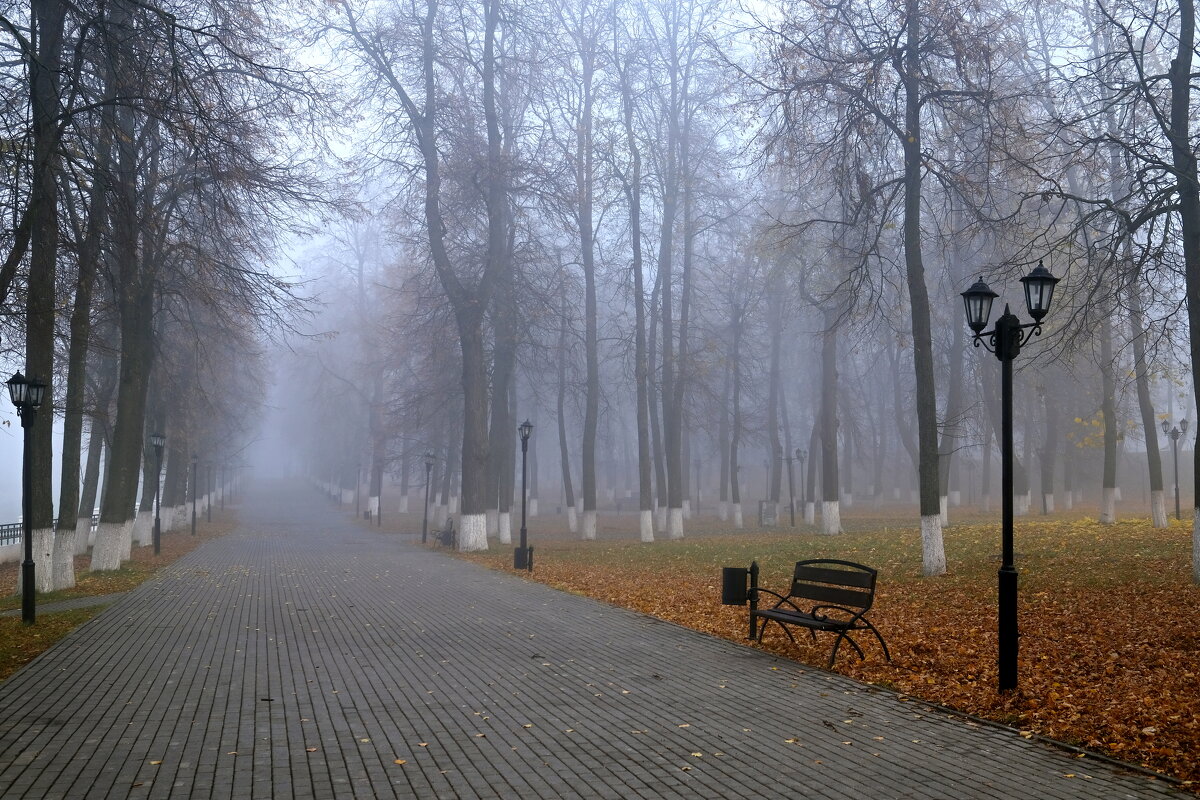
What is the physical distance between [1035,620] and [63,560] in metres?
14.6

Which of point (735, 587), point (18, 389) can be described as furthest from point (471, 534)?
point (735, 587)

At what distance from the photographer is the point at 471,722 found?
23.6ft

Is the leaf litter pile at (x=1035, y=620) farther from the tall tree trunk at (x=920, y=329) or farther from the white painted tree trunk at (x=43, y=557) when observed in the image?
the white painted tree trunk at (x=43, y=557)

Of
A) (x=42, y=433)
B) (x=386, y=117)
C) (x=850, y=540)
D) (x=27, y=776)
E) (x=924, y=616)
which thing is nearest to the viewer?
(x=27, y=776)

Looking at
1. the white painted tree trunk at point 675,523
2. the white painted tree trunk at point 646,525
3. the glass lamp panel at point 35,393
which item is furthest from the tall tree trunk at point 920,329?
the white painted tree trunk at point 675,523

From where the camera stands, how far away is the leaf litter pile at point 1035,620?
23.0ft

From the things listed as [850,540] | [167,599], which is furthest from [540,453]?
[167,599]

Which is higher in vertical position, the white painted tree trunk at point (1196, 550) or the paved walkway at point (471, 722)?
the white painted tree trunk at point (1196, 550)

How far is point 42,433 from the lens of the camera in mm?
14523

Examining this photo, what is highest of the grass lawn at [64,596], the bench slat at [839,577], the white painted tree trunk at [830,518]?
the bench slat at [839,577]

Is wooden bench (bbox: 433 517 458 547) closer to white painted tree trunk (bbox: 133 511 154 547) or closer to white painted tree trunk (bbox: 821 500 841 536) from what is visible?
white painted tree trunk (bbox: 133 511 154 547)

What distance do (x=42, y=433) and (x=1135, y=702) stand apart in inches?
553

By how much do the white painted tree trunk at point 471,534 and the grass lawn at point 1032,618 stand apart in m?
2.40

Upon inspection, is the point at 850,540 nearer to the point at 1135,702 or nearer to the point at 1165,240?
the point at 1165,240
